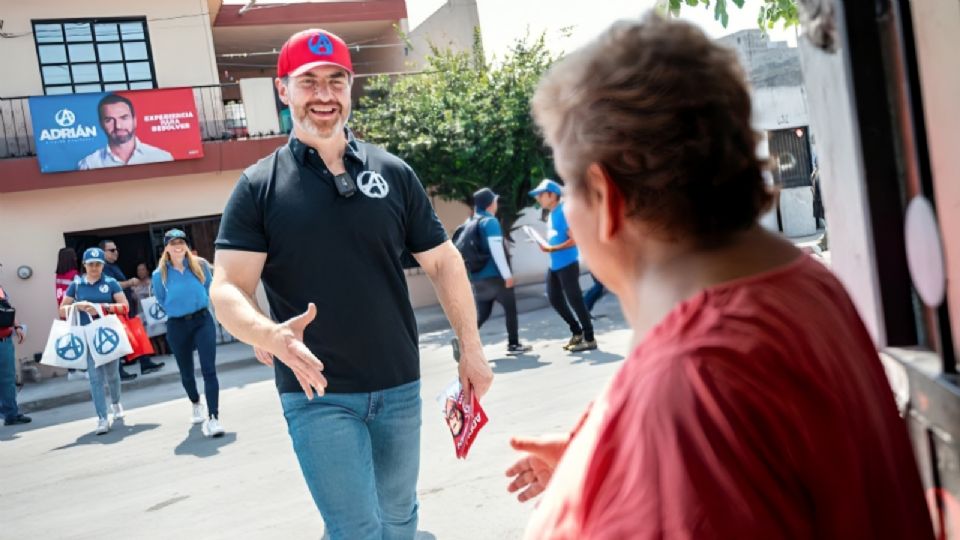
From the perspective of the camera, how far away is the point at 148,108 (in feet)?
53.1

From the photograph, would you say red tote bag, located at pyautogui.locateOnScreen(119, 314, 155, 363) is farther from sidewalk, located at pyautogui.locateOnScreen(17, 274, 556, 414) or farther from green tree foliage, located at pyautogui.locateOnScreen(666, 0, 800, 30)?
green tree foliage, located at pyautogui.locateOnScreen(666, 0, 800, 30)

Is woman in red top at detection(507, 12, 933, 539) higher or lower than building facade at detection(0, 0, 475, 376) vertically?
lower

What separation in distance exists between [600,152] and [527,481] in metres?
0.88

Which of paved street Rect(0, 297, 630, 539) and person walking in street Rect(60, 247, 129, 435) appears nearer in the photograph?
paved street Rect(0, 297, 630, 539)

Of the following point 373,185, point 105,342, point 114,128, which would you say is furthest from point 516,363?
point 114,128

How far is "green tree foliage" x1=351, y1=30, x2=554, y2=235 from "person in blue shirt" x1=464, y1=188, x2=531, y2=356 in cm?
589

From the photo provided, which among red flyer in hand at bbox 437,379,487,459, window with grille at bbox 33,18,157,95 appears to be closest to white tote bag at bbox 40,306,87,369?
red flyer in hand at bbox 437,379,487,459

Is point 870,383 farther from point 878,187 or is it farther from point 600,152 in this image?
point 878,187

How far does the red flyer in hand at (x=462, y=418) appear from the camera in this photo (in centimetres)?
312

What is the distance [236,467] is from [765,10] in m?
4.79

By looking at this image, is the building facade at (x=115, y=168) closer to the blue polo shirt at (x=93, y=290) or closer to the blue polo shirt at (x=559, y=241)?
the blue polo shirt at (x=93, y=290)

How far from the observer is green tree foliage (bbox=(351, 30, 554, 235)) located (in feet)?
52.7

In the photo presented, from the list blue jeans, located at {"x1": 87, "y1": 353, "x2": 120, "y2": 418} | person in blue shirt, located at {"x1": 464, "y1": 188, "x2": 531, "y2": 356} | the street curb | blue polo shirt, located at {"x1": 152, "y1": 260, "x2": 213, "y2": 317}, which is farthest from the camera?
the street curb

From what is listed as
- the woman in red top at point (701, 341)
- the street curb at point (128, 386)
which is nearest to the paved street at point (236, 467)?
the street curb at point (128, 386)
